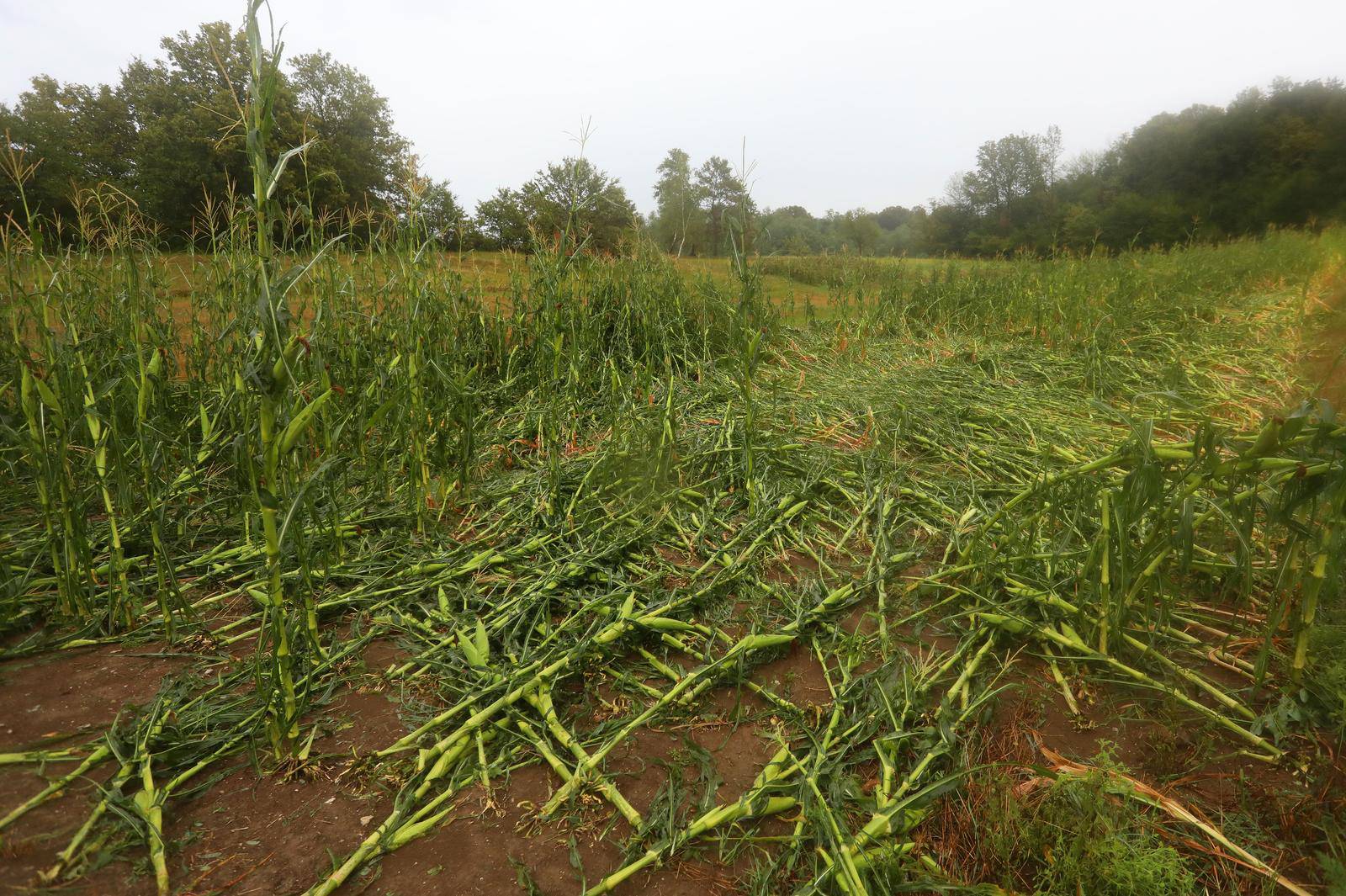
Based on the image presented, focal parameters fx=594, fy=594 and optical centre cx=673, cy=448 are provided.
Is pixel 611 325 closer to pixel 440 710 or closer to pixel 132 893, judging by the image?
pixel 440 710

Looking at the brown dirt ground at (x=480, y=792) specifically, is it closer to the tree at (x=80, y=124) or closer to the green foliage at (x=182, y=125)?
the green foliage at (x=182, y=125)

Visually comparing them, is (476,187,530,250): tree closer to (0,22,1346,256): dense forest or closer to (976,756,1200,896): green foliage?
(0,22,1346,256): dense forest

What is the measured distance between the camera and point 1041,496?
1728mm

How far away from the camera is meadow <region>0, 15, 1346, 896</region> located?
1.14 meters

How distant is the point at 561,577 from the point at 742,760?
2.79 feet

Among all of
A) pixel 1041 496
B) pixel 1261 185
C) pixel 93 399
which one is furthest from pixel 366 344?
pixel 1261 185

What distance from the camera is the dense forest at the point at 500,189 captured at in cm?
285

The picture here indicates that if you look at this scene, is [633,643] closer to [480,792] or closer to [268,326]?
[480,792]

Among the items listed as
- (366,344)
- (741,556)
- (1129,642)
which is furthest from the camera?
(366,344)

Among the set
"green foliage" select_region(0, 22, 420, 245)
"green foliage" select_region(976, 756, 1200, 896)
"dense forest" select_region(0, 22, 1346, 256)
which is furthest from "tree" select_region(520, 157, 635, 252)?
"green foliage" select_region(0, 22, 420, 245)

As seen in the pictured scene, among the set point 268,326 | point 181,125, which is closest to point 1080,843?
point 268,326

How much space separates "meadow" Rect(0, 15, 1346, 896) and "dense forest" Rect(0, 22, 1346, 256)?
0.49 m

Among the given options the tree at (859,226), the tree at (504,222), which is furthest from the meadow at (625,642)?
the tree at (859,226)

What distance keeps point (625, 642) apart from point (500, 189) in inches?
213
